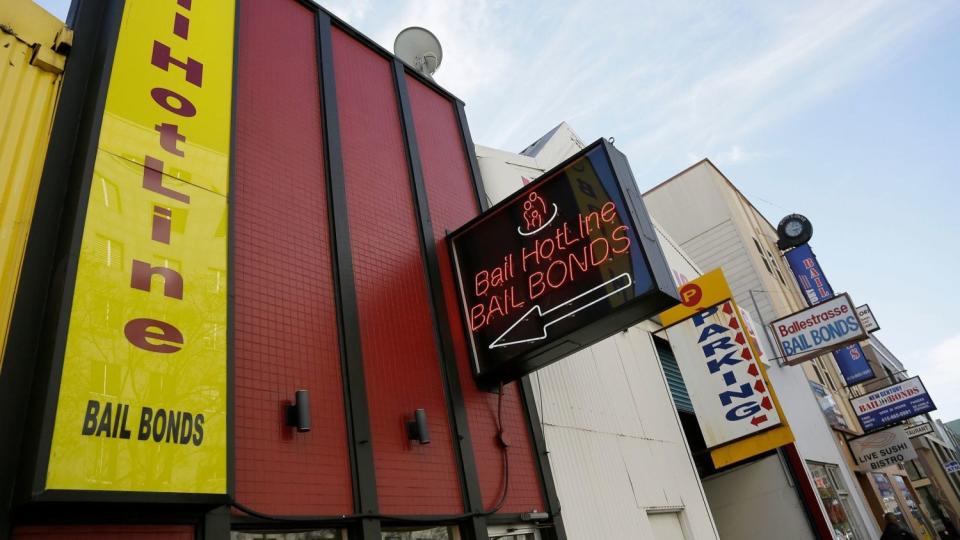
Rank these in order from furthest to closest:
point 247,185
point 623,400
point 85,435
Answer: point 623,400
point 247,185
point 85,435

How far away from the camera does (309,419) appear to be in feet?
16.6

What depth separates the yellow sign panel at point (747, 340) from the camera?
403 inches

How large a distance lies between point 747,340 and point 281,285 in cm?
898

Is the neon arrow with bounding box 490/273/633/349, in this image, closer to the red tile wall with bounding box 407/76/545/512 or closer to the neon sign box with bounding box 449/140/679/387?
the neon sign box with bounding box 449/140/679/387

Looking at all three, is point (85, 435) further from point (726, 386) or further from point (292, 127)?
point (726, 386)

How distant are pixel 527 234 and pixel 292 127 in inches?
118

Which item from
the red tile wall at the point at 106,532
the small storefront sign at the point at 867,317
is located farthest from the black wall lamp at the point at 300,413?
the small storefront sign at the point at 867,317

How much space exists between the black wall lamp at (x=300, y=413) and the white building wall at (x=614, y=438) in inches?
145

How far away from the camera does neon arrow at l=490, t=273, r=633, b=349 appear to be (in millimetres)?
6129

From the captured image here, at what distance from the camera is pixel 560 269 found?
6629 millimetres

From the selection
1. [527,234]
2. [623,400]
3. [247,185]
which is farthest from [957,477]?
[247,185]

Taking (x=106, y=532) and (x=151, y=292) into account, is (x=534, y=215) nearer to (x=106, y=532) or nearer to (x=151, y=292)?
(x=151, y=292)

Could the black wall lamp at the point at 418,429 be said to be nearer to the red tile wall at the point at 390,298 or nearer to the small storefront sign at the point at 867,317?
the red tile wall at the point at 390,298

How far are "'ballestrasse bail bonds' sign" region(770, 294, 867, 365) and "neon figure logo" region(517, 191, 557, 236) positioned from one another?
12318mm
